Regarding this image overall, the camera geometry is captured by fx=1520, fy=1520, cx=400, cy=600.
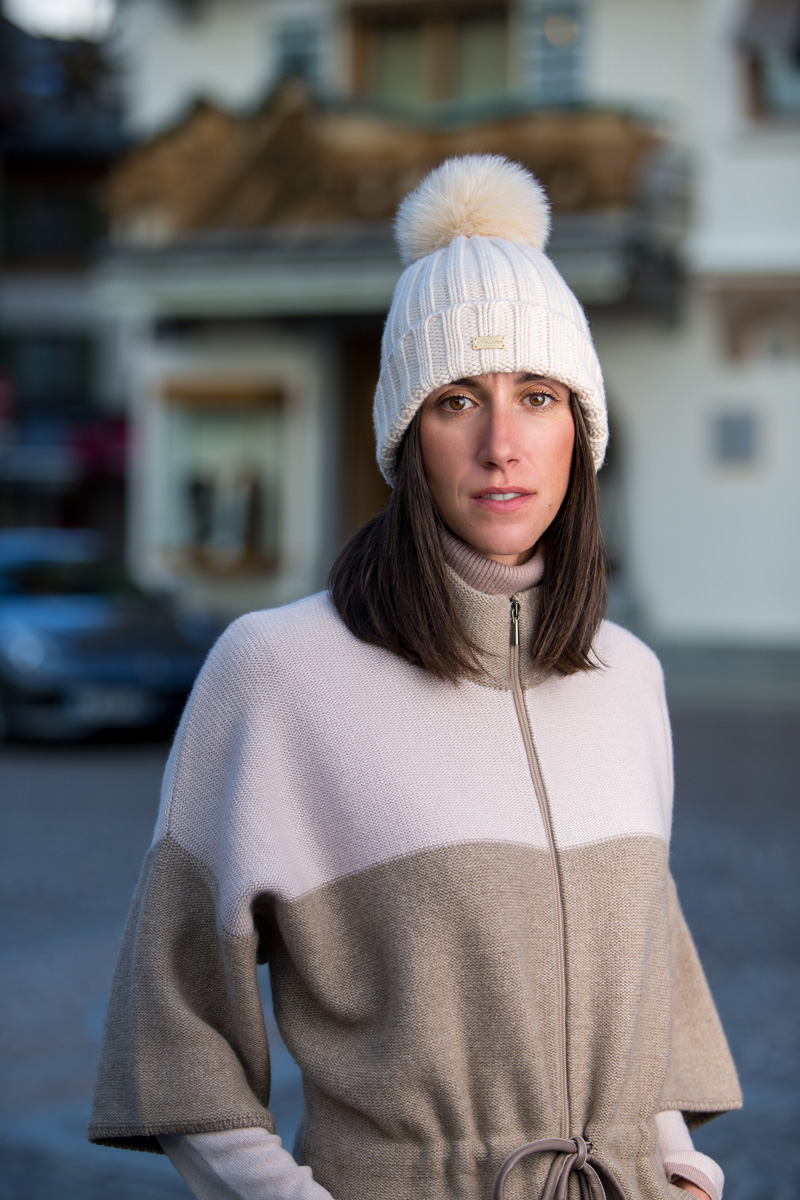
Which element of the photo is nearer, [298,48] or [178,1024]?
[178,1024]

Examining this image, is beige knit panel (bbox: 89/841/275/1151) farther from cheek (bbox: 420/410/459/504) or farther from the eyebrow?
the eyebrow

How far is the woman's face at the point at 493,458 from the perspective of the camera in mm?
1876

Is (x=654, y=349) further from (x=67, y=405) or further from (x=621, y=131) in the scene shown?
(x=67, y=405)

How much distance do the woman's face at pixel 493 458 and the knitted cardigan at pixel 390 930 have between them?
85 mm

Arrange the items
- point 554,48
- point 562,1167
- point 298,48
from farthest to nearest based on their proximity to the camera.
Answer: point 298,48 < point 554,48 < point 562,1167

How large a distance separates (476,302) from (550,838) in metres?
0.66

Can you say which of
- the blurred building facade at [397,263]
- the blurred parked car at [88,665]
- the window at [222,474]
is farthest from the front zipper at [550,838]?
the window at [222,474]

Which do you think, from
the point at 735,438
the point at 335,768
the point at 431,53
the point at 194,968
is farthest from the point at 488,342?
the point at 431,53

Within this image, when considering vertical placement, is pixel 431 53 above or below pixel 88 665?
above

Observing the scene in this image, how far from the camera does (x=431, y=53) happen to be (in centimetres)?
1847

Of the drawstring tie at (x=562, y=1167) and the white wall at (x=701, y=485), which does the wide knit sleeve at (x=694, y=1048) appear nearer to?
the drawstring tie at (x=562, y=1167)

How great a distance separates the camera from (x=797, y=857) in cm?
733

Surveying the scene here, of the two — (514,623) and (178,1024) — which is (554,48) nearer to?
(514,623)

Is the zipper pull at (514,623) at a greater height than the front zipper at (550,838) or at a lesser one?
greater
